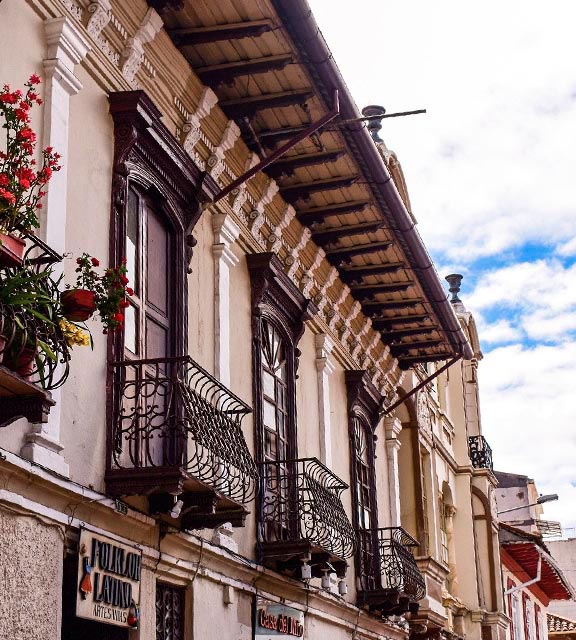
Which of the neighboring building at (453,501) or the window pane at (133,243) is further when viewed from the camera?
the neighboring building at (453,501)

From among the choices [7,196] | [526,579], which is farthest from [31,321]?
[526,579]

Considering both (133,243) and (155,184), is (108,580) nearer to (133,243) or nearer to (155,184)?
(133,243)

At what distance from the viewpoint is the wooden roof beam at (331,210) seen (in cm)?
1401

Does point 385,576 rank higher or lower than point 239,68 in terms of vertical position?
lower

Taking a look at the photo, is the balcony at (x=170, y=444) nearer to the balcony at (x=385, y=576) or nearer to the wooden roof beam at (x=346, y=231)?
the wooden roof beam at (x=346, y=231)

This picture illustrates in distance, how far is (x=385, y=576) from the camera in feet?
53.9

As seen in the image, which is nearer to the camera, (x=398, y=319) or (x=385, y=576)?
(x=385, y=576)

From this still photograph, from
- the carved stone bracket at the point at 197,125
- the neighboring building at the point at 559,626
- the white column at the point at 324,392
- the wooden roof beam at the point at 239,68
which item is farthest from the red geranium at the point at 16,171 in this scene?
the neighboring building at the point at 559,626

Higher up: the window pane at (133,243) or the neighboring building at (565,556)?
the neighboring building at (565,556)

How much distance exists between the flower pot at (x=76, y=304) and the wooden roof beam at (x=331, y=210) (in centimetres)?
700

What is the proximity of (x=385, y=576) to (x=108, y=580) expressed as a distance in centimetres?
858

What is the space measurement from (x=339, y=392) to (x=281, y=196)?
358 cm

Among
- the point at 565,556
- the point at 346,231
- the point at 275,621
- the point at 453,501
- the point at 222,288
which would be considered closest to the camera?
the point at 222,288

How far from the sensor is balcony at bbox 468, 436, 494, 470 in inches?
1069
